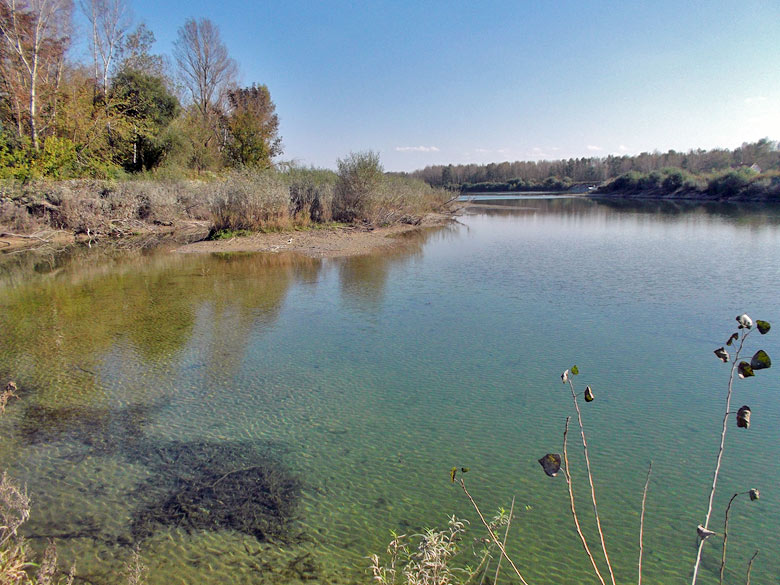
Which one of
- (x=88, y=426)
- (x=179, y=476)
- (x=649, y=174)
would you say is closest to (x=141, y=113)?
(x=88, y=426)

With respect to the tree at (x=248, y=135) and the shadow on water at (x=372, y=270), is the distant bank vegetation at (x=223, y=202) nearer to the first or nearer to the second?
the shadow on water at (x=372, y=270)

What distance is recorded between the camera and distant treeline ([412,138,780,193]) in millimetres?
36469

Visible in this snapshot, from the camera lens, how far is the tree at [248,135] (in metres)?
26.2

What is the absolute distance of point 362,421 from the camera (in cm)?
400

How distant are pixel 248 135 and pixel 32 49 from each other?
9.99 meters

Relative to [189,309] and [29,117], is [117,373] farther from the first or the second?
[29,117]

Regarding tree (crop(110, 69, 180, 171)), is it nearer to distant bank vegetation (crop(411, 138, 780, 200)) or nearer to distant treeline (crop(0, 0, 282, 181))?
distant treeline (crop(0, 0, 282, 181))

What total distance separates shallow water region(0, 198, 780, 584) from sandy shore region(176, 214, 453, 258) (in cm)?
499

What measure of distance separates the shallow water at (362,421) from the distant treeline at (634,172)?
26233mm

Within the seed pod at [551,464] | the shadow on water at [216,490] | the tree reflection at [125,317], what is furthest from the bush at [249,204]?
the seed pod at [551,464]

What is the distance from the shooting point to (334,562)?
2.56 m

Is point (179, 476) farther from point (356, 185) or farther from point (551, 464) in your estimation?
point (356, 185)

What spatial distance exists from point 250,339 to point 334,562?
12.7ft

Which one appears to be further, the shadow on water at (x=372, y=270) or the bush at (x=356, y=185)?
the bush at (x=356, y=185)
